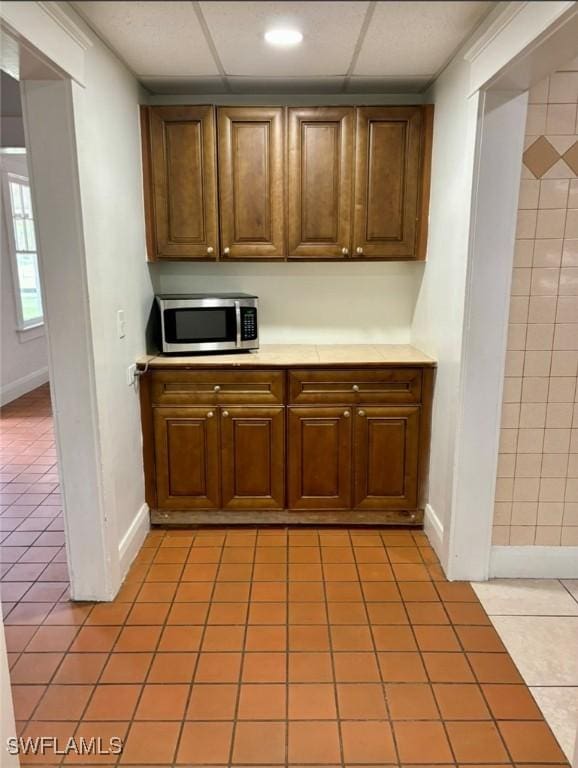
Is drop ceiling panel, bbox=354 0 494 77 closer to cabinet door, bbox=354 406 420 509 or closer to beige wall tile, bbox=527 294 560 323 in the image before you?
beige wall tile, bbox=527 294 560 323

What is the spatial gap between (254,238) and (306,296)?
53 cm

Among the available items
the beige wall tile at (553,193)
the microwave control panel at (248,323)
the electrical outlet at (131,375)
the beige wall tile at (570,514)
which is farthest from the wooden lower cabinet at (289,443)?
the beige wall tile at (553,193)

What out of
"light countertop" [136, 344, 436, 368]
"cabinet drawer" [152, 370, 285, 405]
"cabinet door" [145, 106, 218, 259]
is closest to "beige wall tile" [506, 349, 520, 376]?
"light countertop" [136, 344, 436, 368]

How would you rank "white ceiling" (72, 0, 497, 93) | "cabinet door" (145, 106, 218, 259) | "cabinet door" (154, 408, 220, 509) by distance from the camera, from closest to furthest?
"white ceiling" (72, 0, 497, 93), "cabinet door" (145, 106, 218, 259), "cabinet door" (154, 408, 220, 509)

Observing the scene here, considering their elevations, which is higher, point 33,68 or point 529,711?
point 33,68

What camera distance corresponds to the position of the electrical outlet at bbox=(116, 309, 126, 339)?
2.42 metres

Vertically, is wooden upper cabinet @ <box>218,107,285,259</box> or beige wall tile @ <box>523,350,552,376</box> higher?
wooden upper cabinet @ <box>218,107,285,259</box>

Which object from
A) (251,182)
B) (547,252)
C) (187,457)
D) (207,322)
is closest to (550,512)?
(547,252)

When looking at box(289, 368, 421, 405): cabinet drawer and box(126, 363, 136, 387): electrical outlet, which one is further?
box(289, 368, 421, 405): cabinet drawer

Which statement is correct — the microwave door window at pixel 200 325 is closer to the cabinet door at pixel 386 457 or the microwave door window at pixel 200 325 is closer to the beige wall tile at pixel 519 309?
the cabinet door at pixel 386 457

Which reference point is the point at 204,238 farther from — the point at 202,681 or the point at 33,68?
the point at 202,681

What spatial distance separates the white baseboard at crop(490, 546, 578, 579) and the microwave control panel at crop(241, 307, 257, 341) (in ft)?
5.19

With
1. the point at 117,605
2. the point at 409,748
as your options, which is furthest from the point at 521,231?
the point at 117,605

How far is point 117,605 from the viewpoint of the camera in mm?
2287
